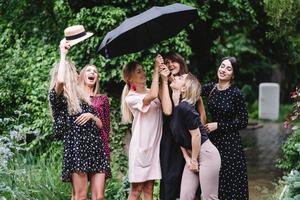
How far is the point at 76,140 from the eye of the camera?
19.2ft

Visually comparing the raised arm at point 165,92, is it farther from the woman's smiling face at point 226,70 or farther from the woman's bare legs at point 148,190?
the woman's bare legs at point 148,190

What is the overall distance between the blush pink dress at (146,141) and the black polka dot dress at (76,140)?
388mm

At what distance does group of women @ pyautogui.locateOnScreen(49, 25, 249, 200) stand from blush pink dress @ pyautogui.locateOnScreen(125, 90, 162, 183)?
0.4 inches

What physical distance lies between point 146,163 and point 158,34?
134 centimetres

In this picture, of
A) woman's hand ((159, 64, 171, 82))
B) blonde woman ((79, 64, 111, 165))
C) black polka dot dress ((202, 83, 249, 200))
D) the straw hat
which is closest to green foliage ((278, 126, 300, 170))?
black polka dot dress ((202, 83, 249, 200))

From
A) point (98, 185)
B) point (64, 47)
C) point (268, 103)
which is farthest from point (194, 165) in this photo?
point (268, 103)

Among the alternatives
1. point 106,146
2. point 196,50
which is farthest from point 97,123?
point 196,50

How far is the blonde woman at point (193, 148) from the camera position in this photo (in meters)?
5.46

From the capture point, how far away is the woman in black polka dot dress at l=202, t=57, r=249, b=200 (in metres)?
5.96

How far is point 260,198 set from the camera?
806 centimetres

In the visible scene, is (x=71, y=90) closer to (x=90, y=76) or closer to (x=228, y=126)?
(x=90, y=76)

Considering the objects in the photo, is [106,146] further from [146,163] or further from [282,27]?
[282,27]

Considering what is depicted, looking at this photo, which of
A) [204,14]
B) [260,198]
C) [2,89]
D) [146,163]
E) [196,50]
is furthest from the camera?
[196,50]

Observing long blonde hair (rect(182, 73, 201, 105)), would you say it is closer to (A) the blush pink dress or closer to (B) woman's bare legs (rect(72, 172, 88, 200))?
(A) the blush pink dress
